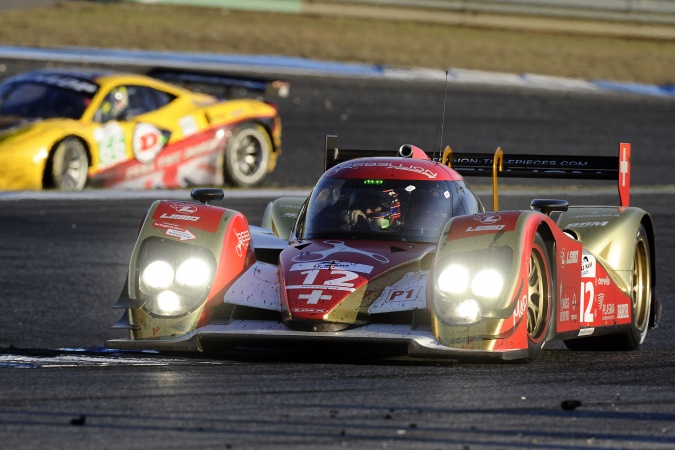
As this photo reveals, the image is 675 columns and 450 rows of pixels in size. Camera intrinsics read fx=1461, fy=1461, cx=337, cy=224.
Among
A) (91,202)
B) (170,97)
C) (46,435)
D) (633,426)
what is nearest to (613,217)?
(633,426)

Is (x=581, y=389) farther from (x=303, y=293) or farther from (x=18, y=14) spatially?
(x=18, y=14)

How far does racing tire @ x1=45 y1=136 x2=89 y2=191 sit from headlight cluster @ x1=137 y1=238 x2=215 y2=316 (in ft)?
24.5

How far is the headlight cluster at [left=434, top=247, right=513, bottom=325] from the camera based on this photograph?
7.17 meters

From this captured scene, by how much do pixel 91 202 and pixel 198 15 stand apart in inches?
543

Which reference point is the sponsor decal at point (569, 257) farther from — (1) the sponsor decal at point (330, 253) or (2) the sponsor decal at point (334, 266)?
(2) the sponsor decal at point (334, 266)

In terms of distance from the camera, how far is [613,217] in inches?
354

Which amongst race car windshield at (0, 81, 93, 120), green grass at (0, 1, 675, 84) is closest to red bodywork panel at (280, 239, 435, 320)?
race car windshield at (0, 81, 93, 120)

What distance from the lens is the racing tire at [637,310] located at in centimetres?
891

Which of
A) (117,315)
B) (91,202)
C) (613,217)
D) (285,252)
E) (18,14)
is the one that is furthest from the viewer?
(18,14)

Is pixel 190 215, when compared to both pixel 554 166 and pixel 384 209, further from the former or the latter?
pixel 554 166

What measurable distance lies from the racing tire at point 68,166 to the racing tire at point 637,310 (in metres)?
7.62

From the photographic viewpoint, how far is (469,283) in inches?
286

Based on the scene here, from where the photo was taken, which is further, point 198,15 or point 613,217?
point 198,15

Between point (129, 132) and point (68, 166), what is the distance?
0.99 metres
